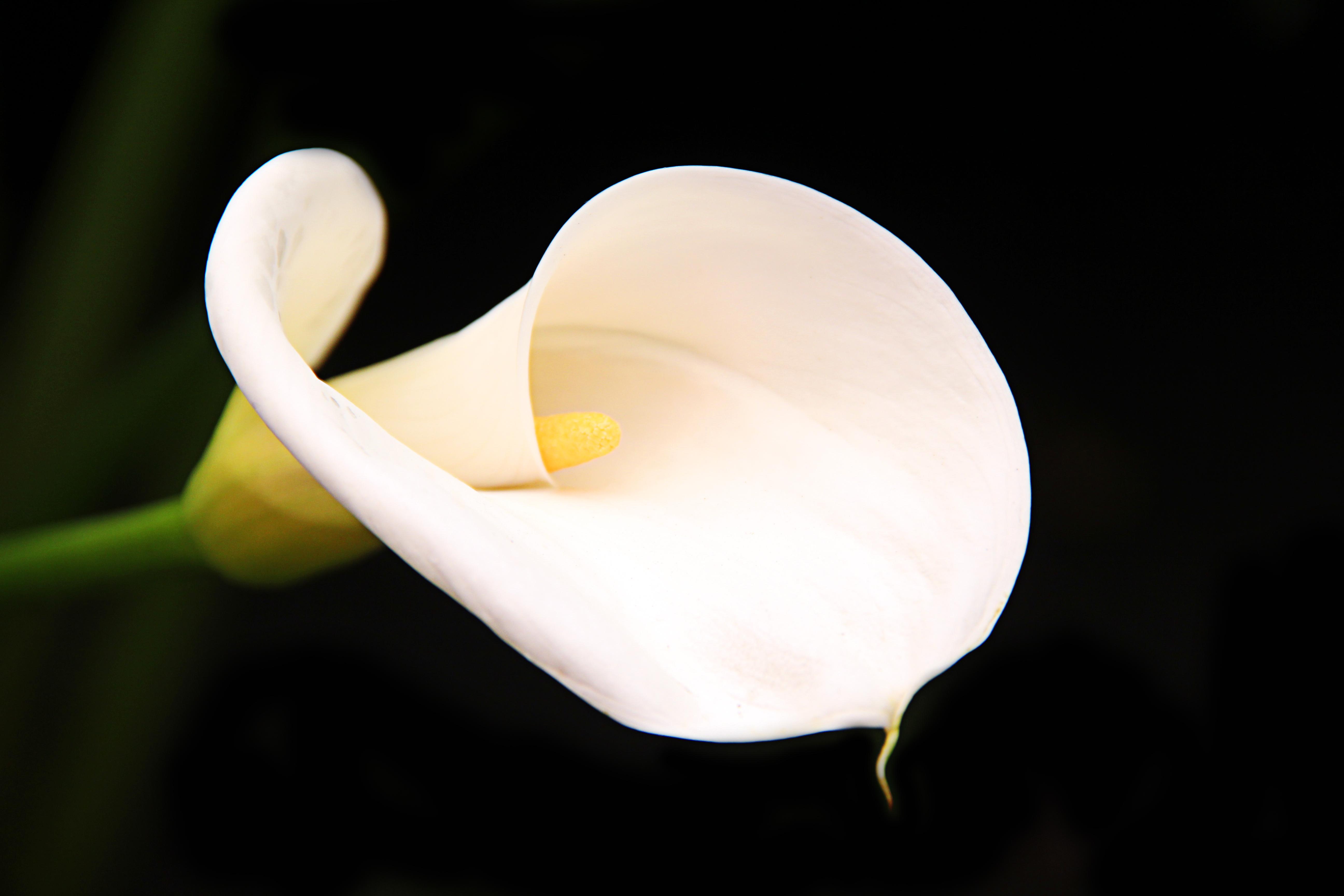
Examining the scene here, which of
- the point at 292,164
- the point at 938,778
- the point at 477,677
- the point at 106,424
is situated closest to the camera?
the point at 292,164

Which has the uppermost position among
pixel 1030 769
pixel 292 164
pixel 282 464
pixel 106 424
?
pixel 292 164

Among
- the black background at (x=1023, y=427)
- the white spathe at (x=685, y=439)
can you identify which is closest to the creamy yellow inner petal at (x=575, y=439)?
the white spathe at (x=685, y=439)

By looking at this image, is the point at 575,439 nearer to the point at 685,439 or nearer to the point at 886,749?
the point at 685,439

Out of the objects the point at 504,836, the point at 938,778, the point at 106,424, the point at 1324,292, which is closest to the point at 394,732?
the point at 504,836

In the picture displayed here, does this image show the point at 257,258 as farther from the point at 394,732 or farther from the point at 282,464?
the point at 394,732

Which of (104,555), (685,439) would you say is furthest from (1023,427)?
(104,555)

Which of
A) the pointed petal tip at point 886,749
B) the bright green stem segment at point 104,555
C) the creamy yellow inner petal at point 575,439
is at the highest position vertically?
the creamy yellow inner petal at point 575,439

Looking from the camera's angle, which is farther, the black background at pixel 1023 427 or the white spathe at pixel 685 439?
the black background at pixel 1023 427

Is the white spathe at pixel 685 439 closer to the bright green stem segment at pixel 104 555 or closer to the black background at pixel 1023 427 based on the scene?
the bright green stem segment at pixel 104 555
